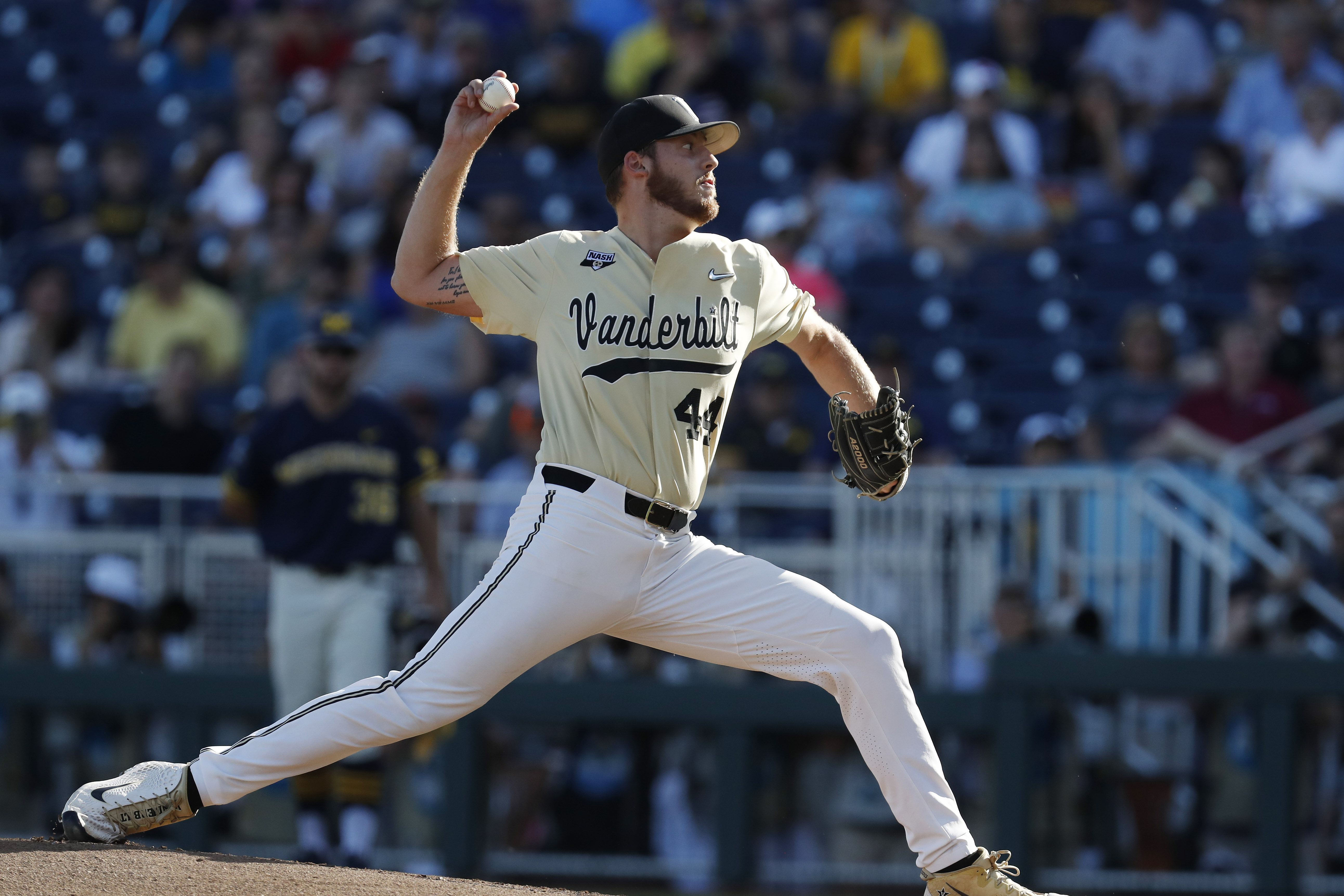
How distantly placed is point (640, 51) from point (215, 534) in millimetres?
4833

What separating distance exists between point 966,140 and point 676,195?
5.88 meters

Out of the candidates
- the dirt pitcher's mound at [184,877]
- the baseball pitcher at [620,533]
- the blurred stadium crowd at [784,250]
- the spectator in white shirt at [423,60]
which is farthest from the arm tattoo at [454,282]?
the spectator in white shirt at [423,60]

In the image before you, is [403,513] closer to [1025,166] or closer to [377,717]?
[377,717]

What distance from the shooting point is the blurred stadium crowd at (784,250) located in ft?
24.6

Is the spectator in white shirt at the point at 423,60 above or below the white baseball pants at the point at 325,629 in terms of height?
above

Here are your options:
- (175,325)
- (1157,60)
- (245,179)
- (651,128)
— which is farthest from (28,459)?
(1157,60)

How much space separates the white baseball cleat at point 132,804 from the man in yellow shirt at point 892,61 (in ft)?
24.6

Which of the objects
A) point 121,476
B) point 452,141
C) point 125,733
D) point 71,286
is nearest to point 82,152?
point 71,286

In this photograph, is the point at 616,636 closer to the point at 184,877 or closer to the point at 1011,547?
the point at 184,877

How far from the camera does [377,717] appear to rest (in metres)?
3.95

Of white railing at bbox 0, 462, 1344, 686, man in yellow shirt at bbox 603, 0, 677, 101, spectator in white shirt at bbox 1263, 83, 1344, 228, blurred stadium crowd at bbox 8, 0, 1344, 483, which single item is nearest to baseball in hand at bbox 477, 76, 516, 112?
white railing at bbox 0, 462, 1344, 686

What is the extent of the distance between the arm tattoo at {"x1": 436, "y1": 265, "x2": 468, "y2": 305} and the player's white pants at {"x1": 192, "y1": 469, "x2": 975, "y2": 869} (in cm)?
50

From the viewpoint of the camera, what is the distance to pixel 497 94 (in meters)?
3.94

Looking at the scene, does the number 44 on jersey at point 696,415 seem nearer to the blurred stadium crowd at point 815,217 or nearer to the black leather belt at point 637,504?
the black leather belt at point 637,504
